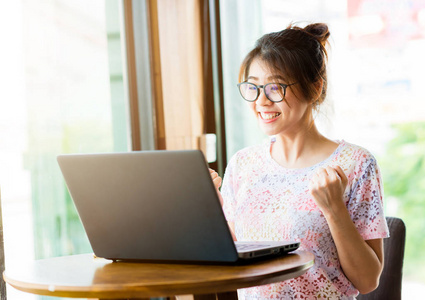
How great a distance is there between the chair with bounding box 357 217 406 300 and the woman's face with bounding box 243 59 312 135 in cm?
47

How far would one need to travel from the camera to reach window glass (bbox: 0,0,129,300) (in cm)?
190

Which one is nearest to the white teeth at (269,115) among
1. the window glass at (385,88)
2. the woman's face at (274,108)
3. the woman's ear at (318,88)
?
the woman's face at (274,108)

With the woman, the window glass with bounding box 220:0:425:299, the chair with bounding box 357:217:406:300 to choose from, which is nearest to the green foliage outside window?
the window glass with bounding box 220:0:425:299

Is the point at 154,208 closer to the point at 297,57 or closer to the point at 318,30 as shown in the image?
the point at 297,57

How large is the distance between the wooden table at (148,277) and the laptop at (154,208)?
0.09ft

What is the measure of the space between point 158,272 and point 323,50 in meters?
0.87

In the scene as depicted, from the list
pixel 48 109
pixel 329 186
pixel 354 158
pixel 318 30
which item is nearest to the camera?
pixel 329 186

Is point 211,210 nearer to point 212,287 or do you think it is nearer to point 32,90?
point 212,287

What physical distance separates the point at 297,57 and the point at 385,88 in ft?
4.62

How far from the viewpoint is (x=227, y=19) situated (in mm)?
3137

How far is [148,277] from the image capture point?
1021 millimetres

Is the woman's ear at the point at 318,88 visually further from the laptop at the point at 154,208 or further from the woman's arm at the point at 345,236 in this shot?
the laptop at the point at 154,208

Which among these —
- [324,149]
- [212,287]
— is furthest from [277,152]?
[212,287]

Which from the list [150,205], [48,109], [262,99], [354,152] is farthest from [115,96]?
[150,205]
